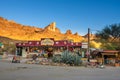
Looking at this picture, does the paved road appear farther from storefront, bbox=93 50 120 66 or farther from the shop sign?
the shop sign

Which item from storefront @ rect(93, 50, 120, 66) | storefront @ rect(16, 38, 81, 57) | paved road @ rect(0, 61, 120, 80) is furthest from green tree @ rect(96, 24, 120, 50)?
paved road @ rect(0, 61, 120, 80)

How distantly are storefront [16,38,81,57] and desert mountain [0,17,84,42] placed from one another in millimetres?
64767

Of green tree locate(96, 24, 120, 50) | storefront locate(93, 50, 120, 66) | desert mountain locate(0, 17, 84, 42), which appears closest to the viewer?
storefront locate(93, 50, 120, 66)

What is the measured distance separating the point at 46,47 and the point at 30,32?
333 feet

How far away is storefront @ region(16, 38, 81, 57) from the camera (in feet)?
204

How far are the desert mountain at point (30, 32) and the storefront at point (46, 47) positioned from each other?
64.8m

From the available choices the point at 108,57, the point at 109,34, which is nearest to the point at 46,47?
the point at 108,57

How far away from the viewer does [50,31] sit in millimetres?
155000

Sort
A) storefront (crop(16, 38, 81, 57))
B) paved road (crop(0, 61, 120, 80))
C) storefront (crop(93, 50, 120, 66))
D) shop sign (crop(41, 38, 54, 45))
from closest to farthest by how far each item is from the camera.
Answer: paved road (crop(0, 61, 120, 80)), storefront (crop(93, 50, 120, 66)), storefront (crop(16, 38, 81, 57)), shop sign (crop(41, 38, 54, 45))

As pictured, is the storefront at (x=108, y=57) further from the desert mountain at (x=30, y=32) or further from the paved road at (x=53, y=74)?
the desert mountain at (x=30, y=32)

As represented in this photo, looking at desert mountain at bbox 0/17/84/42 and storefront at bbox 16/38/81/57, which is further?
desert mountain at bbox 0/17/84/42

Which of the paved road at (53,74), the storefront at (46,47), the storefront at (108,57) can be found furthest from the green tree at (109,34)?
the paved road at (53,74)

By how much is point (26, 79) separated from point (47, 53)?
160 feet

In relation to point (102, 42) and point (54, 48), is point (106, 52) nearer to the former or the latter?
point (54, 48)
